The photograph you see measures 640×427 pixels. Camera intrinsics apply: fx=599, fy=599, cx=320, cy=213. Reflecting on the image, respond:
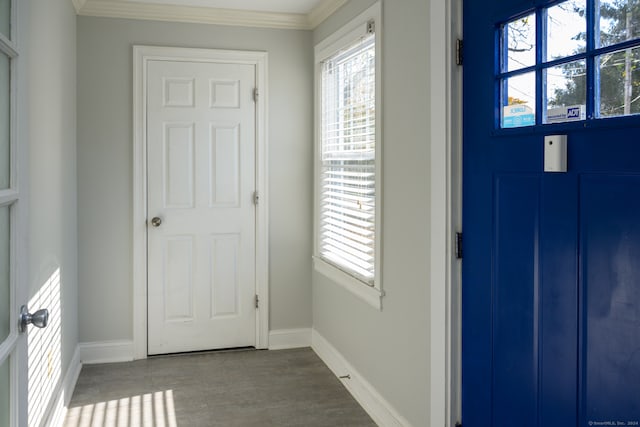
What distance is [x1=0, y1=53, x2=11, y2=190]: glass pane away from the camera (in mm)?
1458

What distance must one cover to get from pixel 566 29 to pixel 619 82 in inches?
11.1

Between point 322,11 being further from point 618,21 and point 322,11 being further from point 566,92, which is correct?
point 618,21

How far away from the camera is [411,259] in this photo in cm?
285

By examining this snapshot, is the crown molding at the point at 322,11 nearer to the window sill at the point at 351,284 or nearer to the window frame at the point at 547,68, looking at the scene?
the window sill at the point at 351,284

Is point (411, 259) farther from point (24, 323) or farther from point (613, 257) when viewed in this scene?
point (24, 323)

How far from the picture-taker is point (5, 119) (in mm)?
1482

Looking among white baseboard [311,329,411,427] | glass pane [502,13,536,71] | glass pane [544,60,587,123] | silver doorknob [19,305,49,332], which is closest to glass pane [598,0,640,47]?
glass pane [544,60,587,123]

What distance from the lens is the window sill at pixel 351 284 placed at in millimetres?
3302

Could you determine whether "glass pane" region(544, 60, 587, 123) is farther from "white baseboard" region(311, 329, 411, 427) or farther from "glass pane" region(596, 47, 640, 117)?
"white baseboard" region(311, 329, 411, 427)

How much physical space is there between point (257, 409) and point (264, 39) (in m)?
2.66

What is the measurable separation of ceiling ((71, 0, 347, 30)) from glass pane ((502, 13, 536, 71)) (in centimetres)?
204

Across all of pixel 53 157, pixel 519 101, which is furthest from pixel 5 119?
pixel 53 157

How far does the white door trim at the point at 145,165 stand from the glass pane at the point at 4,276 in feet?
9.33

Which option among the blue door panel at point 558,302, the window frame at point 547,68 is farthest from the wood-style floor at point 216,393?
the window frame at point 547,68
